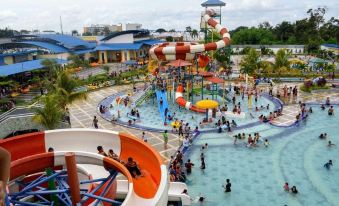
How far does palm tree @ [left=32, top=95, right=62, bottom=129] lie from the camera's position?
17781 millimetres

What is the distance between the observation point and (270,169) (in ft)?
56.5

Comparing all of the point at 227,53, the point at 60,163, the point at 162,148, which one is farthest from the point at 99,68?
the point at 60,163

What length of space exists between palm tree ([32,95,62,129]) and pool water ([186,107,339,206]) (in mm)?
8071

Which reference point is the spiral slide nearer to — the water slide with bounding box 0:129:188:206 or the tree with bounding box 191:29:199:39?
the water slide with bounding box 0:129:188:206

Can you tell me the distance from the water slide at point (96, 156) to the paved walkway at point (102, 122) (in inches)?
356

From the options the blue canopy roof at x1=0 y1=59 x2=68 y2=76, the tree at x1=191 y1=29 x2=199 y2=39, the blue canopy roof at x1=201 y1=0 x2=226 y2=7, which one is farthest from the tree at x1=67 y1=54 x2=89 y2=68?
the tree at x1=191 y1=29 x2=199 y2=39

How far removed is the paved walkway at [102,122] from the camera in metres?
20.2

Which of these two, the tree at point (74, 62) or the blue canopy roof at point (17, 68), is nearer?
the blue canopy roof at point (17, 68)

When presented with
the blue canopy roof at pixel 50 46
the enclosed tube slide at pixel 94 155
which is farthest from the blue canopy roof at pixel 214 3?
the enclosed tube slide at pixel 94 155

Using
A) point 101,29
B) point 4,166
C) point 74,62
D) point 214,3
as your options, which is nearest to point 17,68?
point 74,62

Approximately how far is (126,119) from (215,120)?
718cm

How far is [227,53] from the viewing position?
49.5 meters

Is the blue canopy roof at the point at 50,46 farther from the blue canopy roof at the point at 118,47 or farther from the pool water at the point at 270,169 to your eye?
the pool water at the point at 270,169

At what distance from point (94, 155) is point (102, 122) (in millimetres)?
18308
